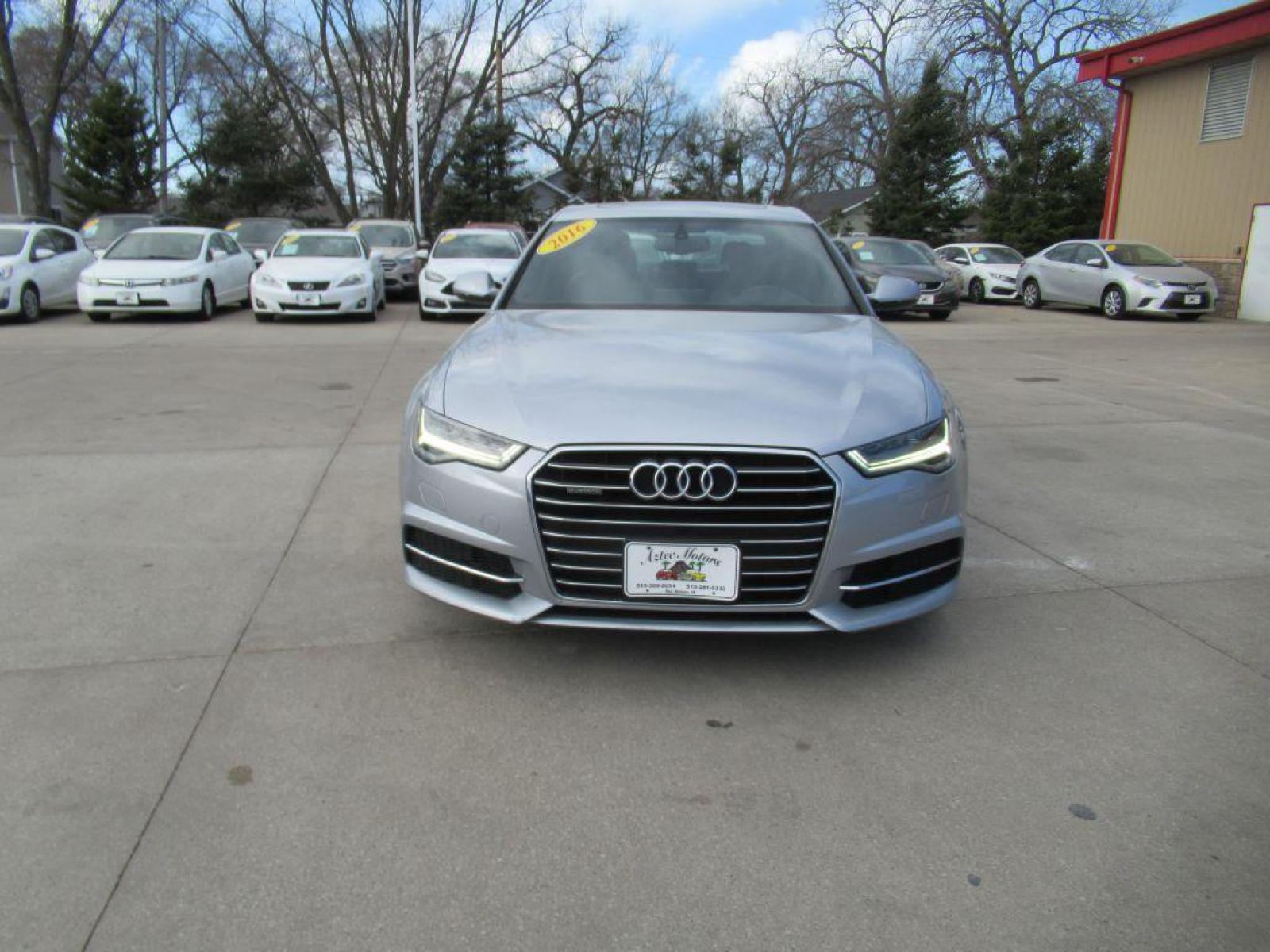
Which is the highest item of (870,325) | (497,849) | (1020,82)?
(1020,82)

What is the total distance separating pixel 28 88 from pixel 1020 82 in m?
42.7

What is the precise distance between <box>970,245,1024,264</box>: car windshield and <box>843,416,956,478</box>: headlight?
21.2 metres

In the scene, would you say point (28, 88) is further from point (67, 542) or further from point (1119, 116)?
point (67, 542)

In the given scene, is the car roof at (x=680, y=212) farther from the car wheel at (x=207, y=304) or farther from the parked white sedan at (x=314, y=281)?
the car wheel at (x=207, y=304)

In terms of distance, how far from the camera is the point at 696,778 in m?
2.75

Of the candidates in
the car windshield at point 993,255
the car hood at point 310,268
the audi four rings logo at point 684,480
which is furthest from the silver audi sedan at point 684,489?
the car windshield at point 993,255

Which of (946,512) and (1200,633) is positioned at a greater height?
(946,512)

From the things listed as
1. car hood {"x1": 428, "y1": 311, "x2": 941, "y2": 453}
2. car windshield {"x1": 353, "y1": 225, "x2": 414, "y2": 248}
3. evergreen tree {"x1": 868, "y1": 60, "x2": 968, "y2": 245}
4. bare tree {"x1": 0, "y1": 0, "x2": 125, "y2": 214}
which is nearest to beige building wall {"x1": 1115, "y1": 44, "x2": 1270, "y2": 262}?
evergreen tree {"x1": 868, "y1": 60, "x2": 968, "y2": 245}

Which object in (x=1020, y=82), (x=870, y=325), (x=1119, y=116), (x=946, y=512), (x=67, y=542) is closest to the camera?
(x=946, y=512)

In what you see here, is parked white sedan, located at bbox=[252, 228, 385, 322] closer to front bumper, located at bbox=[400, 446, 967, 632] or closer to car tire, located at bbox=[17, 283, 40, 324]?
car tire, located at bbox=[17, 283, 40, 324]

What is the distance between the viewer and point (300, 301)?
14906 millimetres

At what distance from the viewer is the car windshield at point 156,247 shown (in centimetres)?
1523

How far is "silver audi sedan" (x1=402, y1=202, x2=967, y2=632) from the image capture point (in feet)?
9.78

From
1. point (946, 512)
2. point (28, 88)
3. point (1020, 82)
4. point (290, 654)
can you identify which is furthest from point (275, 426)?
point (28, 88)
